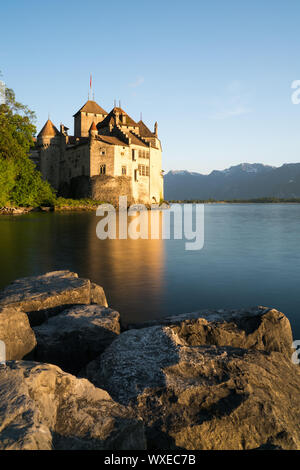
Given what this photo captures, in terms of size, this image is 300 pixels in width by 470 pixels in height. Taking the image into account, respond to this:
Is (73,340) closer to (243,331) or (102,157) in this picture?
(243,331)

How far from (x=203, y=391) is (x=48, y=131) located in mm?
73722

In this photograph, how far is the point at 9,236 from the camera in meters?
22.4

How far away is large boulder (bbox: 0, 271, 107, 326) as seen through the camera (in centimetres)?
577

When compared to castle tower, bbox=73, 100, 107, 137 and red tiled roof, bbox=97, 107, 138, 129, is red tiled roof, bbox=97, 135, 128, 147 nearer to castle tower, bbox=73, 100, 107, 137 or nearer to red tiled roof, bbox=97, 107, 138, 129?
red tiled roof, bbox=97, 107, 138, 129

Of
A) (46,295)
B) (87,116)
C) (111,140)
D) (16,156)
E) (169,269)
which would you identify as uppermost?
(87,116)

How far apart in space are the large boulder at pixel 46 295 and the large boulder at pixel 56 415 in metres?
2.93

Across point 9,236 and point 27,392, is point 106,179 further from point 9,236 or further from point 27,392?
point 27,392

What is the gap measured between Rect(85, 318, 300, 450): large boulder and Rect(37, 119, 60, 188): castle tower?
2804 inches

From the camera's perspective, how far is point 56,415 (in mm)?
2561

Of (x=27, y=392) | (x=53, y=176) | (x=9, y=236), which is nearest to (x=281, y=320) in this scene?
(x=27, y=392)

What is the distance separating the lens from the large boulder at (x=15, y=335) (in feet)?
12.8

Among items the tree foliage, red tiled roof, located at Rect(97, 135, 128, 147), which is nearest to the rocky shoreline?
the tree foliage

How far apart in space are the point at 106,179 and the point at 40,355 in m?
59.6

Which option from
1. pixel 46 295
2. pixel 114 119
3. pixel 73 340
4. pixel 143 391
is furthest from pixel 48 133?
pixel 143 391
